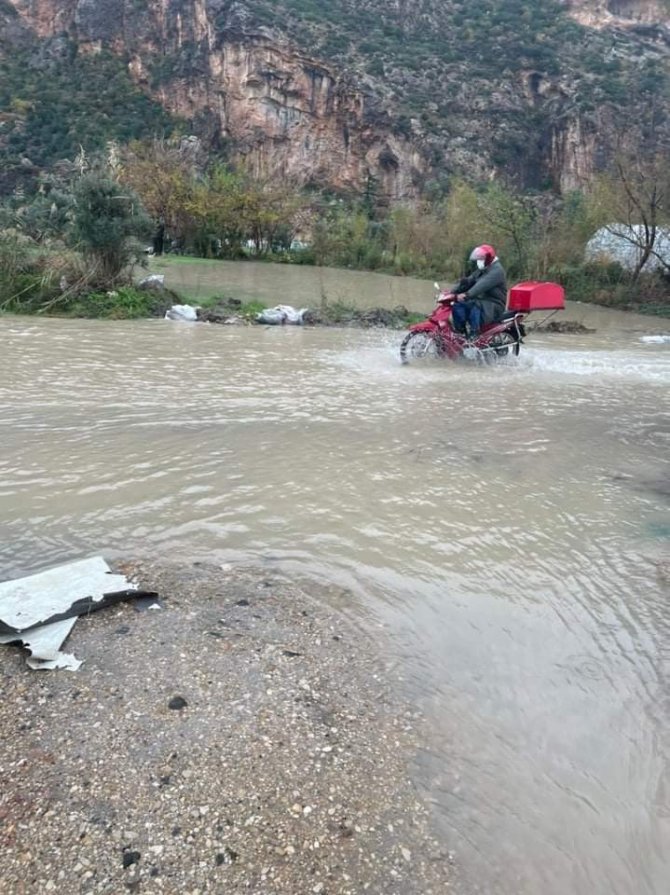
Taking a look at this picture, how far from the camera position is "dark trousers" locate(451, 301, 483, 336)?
373 inches

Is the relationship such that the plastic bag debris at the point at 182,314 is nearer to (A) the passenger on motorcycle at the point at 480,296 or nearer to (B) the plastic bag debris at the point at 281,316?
(B) the plastic bag debris at the point at 281,316

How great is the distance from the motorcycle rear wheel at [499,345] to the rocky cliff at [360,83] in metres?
56.5

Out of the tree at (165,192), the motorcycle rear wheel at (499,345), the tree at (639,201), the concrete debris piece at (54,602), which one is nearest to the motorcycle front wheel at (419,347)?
the motorcycle rear wheel at (499,345)

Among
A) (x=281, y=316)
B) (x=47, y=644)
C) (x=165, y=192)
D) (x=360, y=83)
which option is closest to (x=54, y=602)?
(x=47, y=644)

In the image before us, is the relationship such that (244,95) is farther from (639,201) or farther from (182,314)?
(182,314)

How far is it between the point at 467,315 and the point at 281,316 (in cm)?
459

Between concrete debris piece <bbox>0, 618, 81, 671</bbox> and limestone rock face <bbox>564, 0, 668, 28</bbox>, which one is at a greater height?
limestone rock face <bbox>564, 0, 668, 28</bbox>

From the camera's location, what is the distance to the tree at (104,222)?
1291cm

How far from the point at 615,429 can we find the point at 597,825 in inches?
200

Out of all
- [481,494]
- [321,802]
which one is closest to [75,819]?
[321,802]

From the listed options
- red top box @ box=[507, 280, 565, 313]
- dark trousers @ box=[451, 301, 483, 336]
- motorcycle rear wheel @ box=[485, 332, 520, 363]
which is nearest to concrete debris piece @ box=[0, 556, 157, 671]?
dark trousers @ box=[451, 301, 483, 336]

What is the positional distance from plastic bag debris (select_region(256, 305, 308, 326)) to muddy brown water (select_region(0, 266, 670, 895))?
4348 millimetres

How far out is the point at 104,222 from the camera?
12.9 m

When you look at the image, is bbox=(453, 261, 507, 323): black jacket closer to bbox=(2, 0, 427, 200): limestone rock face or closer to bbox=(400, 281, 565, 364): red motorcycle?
bbox=(400, 281, 565, 364): red motorcycle
